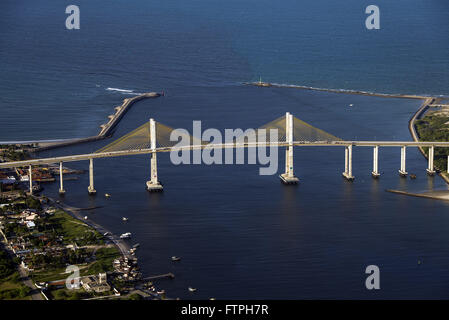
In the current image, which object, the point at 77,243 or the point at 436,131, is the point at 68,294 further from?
the point at 436,131

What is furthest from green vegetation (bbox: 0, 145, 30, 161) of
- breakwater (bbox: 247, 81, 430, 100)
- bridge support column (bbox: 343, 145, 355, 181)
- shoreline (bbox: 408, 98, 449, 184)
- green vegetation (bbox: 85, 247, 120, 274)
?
breakwater (bbox: 247, 81, 430, 100)

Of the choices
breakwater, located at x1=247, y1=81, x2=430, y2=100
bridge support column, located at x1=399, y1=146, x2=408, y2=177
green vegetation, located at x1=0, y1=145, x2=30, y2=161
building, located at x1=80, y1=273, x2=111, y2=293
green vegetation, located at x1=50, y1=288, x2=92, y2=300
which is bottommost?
green vegetation, located at x1=50, y1=288, x2=92, y2=300

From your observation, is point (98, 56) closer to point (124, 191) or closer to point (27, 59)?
point (27, 59)

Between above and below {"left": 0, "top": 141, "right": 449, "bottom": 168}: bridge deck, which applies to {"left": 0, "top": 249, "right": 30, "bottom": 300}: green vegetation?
below

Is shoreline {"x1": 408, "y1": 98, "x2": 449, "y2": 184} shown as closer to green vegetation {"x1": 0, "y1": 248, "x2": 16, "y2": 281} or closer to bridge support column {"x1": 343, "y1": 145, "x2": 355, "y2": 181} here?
bridge support column {"x1": 343, "y1": 145, "x2": 355, "y2": 181}

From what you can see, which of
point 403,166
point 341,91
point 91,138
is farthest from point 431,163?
point 341,91

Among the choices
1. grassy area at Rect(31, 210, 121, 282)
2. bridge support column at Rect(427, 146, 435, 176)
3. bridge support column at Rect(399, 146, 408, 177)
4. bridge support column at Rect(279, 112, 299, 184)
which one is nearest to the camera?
grassy area at Rect(31, 210, 121, 282)

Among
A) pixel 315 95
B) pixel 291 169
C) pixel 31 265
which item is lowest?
pixel 31 265
